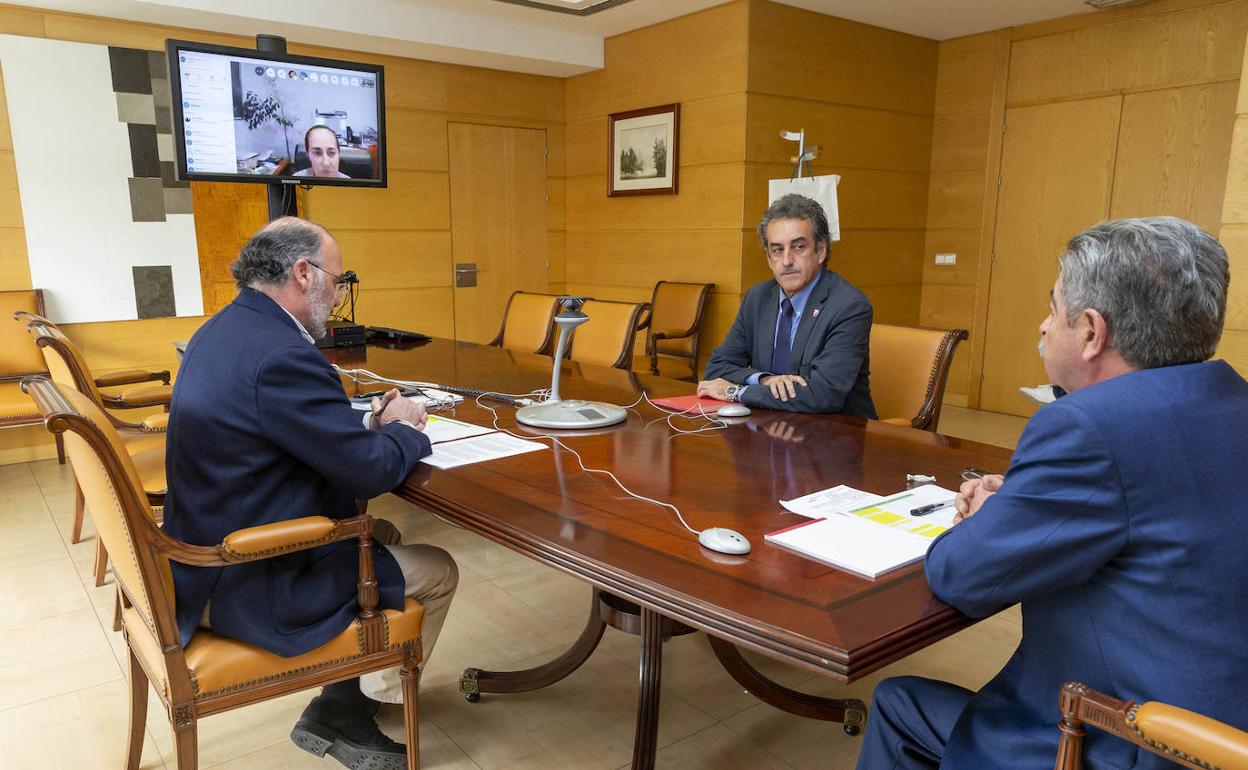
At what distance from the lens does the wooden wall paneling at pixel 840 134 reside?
16.8ft

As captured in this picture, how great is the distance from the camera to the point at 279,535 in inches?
60.9

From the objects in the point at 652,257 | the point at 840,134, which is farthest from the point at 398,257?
the point at 840,134

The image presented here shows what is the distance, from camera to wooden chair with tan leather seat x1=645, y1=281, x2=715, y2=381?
5.20 m

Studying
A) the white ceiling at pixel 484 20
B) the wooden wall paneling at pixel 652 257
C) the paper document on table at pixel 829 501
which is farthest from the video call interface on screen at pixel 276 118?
the paper document on table at pixel 829 501

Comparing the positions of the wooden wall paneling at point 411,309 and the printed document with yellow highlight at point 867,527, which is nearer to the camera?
the printed document with yellow highlight at point 867,527

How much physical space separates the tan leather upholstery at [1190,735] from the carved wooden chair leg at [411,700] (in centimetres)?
138

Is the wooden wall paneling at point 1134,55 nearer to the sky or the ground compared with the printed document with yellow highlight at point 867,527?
nearer to the sky

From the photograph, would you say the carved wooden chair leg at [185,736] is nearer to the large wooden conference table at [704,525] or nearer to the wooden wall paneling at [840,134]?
the large wooden conference table at [704,525]

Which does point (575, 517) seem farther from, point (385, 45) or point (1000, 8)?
point (1000, 8)

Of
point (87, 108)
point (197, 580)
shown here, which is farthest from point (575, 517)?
point (87, 108)

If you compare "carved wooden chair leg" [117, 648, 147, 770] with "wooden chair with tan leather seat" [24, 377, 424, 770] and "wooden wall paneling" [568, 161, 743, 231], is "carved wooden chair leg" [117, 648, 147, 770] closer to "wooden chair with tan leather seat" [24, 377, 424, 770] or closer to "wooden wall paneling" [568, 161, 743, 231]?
"wooden chair with tan leather seat" [24, 377, 424, 770]

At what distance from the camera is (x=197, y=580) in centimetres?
158

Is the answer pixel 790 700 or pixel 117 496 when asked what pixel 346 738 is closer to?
pixel 117 496

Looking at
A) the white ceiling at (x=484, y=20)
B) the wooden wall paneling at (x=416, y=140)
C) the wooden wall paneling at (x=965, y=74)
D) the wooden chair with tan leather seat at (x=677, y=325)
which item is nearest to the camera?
the white ceiling at (x=484, y=20)
